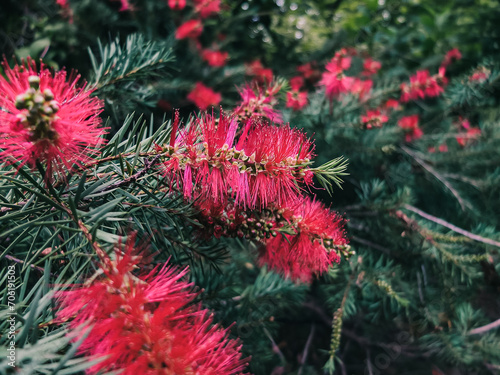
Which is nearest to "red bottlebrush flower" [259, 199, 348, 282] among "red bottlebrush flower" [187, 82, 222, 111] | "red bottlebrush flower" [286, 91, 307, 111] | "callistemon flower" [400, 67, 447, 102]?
"red bottlebrush flower" [286, 91, 307, 111]

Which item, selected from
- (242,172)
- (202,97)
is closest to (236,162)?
(242,172)

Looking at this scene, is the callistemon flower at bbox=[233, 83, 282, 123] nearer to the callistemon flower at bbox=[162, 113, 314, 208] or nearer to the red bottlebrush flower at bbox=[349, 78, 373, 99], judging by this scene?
the callistemon flower at bbox=[162, 113, 314, 208]

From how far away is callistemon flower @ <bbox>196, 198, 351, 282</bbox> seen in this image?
0.42m

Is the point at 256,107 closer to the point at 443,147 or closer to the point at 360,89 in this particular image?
the point at 360,89

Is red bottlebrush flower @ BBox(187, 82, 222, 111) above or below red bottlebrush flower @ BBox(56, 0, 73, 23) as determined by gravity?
below

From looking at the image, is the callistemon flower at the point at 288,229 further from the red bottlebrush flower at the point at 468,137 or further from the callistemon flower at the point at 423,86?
the red bottlebrush flower at the point at 468,137

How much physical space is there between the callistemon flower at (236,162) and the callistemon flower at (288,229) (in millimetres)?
41

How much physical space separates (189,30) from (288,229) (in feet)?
3.75

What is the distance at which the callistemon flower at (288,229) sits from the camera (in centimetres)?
42

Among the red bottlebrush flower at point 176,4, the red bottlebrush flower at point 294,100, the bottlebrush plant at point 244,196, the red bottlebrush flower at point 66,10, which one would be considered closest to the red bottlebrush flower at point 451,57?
the bottlebrush plant at point 244,196

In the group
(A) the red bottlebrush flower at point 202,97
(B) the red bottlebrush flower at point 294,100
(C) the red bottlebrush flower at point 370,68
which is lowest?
(C) the red bottlebrush flower at point 370,68

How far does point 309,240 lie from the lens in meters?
0.46

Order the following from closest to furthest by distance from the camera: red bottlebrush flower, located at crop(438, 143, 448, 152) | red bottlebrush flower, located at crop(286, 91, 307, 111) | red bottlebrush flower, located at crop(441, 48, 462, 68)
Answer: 1. red bottlebrush flower, located at crop(286, 91, 307, 111)
2. red bottlebrush flower, located at crop(438, 143, 448, 152)
3. red bottlebrush flower, located at crop(441, 48, 462, 68)

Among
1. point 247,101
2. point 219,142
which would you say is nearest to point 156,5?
point 247,101
